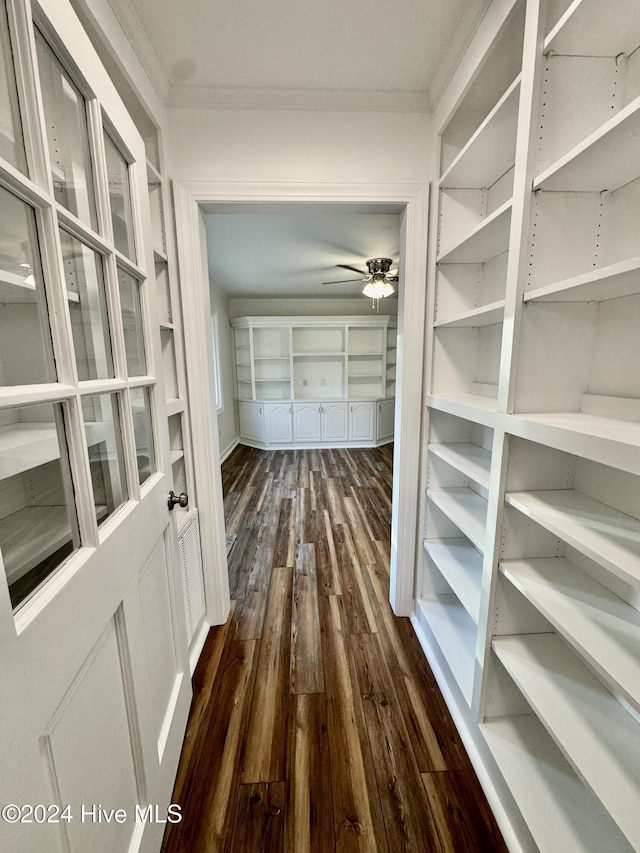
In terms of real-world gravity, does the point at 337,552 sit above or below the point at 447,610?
below

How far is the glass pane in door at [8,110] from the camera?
544 mm

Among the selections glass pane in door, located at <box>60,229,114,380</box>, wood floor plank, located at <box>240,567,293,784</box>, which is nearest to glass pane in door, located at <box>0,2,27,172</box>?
glass pane in door, located at <box>60,229,114,380</box>

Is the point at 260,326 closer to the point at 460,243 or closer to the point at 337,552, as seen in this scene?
the point at 337,552

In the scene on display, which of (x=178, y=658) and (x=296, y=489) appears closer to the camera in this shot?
Result: (x=178, y=658)

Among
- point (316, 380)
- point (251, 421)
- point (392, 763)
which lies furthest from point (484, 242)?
point (251, 421)

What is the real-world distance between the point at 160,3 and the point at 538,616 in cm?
240

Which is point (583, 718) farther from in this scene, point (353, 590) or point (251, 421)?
point (251, 421)

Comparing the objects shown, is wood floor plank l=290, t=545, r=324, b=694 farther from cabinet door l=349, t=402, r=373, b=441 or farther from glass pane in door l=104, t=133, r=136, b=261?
cabinet door l=349, t=402, r=373, b=441

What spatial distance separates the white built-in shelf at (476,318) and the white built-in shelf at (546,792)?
138 cm

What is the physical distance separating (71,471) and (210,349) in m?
1.06

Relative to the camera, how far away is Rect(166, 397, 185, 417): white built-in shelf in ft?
4.68

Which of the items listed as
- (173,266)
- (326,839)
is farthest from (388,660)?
(173,266)

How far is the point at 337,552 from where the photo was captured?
2545mm

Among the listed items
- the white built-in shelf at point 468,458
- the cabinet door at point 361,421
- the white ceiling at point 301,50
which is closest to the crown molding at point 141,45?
the white ceiling at point 301,50
